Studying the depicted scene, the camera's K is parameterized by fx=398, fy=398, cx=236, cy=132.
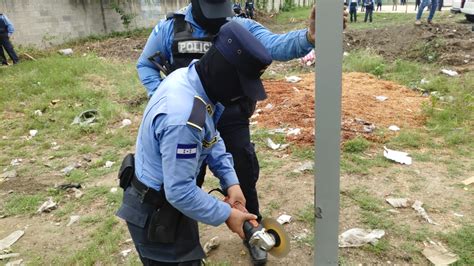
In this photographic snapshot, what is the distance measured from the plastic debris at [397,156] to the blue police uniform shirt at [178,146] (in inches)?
116

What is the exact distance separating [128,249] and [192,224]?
4.64 feet

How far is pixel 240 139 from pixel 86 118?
4.58 metres

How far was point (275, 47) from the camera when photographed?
2.23 m

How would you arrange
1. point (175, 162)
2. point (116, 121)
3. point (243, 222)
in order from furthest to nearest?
point (116, 121)
point (243, 222)
point (175, 162)

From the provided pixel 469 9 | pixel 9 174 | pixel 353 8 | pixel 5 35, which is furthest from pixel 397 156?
pixel 353 8

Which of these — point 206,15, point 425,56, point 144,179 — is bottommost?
point 425,56

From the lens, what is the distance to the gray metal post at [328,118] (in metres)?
1.27

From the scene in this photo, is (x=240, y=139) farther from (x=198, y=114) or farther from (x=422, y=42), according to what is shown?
(x=422, y=42)

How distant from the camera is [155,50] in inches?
98.4

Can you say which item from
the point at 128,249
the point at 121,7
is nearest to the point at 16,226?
the point at 128,249

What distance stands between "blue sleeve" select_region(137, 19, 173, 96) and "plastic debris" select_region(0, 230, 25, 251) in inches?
72.0

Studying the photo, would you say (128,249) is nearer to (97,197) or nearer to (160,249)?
(97,197)

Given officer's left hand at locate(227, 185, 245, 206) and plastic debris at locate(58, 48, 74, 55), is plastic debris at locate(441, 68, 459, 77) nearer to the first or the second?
officer's left hand at locate(227, 185, 245, 206)

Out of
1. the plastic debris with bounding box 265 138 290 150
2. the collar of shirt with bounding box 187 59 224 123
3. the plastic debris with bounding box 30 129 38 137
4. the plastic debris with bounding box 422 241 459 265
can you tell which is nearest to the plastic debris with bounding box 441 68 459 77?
the plastic debris with bounding box 265 138 290 150
